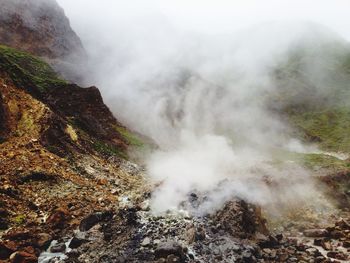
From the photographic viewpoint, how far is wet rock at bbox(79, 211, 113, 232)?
70.7 feet

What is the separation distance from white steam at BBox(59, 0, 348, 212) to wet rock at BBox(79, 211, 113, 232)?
455 cm

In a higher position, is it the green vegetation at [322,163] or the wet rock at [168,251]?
the green vegetation at [322,163]

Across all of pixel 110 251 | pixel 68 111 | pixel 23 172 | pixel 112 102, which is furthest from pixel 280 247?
pixel 112 102

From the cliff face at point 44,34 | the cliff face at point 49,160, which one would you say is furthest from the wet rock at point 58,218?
the cliff face at point 44,34

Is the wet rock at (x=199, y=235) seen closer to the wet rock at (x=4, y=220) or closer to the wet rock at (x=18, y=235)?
the wet rock at (x=18, y=235)

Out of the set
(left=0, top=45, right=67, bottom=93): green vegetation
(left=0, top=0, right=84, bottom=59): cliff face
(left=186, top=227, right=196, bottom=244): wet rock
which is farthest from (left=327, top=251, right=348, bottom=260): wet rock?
(left=0, top=0, right=84, bottom=59): cliff face

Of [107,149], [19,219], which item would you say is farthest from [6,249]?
[107,149]

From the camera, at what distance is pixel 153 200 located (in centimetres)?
2755

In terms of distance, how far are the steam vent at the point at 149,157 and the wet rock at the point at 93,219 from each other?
0.08 metres

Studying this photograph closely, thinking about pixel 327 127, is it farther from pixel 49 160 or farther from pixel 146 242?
pixel 146 242

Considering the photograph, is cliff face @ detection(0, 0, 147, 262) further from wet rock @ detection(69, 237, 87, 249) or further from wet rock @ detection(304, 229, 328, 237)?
wet rock @ detection(304, 229, 328, 237)

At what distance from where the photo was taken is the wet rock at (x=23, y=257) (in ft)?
56.7

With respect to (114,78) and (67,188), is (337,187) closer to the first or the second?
(67,188)

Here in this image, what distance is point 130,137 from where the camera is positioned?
163 feet
